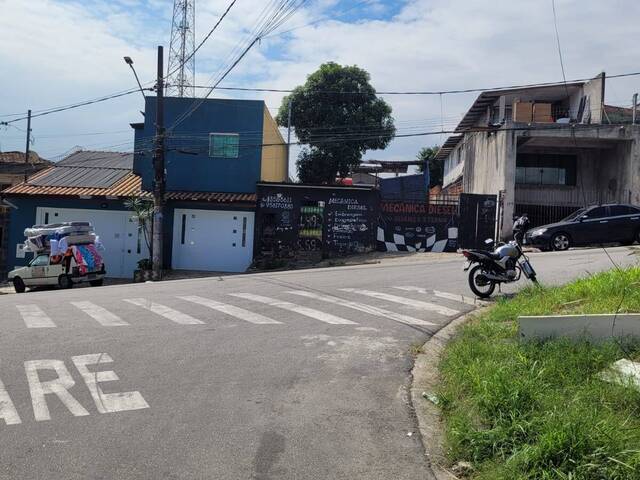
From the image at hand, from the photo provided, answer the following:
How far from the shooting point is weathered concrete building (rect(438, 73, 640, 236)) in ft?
80.1

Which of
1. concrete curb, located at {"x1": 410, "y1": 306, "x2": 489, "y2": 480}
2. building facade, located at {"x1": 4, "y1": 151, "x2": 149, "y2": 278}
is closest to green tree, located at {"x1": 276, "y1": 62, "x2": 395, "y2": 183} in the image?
building facade, located at {"x1": 4, "y1": 151, "x2": 149, "y2": 278}

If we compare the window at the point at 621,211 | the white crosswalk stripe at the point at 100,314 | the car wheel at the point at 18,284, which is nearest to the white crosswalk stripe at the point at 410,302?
the white crosswalk stripe at the point at 100,314

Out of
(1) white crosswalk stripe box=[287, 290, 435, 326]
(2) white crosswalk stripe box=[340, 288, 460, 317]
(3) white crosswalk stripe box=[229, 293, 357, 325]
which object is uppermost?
(2) white crosswalk stripe box=[340, 288, 460, 317]

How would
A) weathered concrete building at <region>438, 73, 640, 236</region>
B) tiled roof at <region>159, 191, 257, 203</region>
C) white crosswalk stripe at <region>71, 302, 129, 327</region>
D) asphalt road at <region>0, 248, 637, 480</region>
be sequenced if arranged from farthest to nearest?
1. tiled roof at <region>159, 191, 257, 203</region>
2. weathered concrete building at <region>438, 73, 640, 236</region>
3. white crosswalk stripe at <region>71, 302, 129, 327</region>
4. asphalt road at <region>0, 248, 637, 480</region>

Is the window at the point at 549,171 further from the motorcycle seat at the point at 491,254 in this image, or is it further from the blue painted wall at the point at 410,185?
the motorcycle seat at the point at 491,254

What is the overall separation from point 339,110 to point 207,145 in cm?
1227

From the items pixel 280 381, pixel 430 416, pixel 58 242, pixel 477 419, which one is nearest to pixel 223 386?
pixel 280 381

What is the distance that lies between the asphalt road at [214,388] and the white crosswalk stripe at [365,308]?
0.22 ft

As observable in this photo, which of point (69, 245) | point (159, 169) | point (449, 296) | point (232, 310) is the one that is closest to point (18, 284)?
point (69, 245)

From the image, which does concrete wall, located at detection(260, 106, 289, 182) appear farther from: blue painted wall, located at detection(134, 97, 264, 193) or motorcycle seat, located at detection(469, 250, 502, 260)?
motorcycle seat, located at detection(469, 250, 502, 260)

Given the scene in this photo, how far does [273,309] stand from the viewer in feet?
36.4

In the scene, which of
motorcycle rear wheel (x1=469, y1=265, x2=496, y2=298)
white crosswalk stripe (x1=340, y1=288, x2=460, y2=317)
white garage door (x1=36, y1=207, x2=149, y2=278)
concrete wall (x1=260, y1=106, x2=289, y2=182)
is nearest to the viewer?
white crosswalk stripe (x1=340, y1=288, x2=460, y2=317)

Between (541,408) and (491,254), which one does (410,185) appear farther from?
(541,408)

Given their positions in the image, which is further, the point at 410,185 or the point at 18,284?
the point at 410,185
